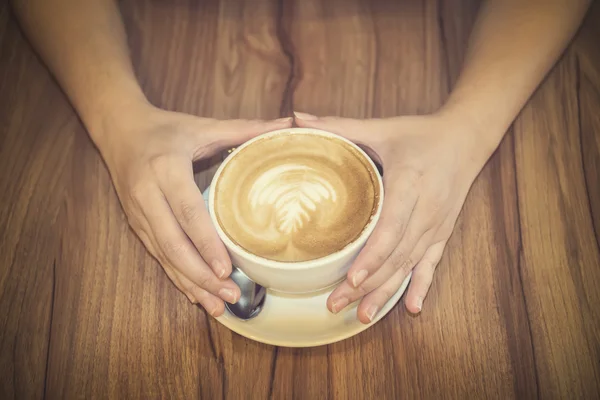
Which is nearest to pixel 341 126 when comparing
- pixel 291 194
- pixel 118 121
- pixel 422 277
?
pixel 291 194

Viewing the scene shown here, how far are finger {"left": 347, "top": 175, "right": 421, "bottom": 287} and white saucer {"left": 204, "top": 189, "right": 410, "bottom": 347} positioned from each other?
0.08 m

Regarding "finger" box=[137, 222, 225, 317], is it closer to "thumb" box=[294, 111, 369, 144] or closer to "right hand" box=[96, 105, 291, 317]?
"right hand" box=[96, 105, 291, 317]

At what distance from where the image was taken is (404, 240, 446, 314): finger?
70 centimetres

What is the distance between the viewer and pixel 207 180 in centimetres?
83

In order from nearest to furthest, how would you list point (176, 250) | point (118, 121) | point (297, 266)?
point (297, 266) < point (176, 250) < point (118, 121)

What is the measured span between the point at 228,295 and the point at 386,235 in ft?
0.74

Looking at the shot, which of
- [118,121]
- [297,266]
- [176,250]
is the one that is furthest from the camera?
[118,121]

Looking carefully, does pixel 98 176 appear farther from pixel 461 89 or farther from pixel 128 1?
pixel 461 89

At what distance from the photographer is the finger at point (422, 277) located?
0.70 m

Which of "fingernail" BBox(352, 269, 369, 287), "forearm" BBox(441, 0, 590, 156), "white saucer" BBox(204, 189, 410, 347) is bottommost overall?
"white saucer" BBox(204, 189, 410, 347)

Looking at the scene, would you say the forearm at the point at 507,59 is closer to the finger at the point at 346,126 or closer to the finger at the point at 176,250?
the finger at the point at 346,126

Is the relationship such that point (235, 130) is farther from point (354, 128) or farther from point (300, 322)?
point (300, 322)

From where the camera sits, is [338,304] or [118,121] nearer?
[338,304]

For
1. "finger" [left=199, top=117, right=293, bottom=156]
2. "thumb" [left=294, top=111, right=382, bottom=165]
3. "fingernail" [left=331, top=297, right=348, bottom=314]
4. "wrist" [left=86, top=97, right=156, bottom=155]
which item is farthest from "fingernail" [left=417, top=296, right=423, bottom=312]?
"wrist" [left=86, top=97, right=156, bottom=155]
